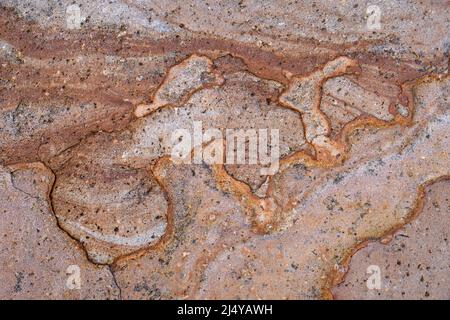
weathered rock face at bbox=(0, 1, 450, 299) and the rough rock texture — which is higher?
weathered rock face at bbox=(0, 1, 450, 299)

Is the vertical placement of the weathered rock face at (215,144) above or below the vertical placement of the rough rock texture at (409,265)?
above

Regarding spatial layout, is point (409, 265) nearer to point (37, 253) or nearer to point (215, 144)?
point (215, 144)

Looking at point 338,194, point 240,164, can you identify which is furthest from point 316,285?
point 240,164

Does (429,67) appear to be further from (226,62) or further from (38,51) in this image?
(38,51)

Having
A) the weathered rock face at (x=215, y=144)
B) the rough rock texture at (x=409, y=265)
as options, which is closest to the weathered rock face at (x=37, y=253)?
the weathered rock face at (x=215, y=144)

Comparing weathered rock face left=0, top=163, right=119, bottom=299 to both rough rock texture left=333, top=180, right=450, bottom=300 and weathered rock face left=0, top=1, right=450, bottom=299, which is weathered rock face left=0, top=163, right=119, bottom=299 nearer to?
weathered rock face left=0, top=1, right=450, bottom=299

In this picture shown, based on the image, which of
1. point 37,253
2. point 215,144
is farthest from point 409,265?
point 37,253

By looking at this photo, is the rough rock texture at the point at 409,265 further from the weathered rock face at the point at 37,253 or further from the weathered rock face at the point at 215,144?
the weathered rock face at the point at 37,253

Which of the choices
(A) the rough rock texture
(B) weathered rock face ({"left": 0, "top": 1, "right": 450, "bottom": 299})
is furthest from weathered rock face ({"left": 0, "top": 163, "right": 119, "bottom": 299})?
(A) the rough rock texture
